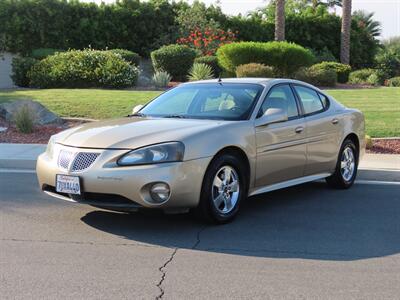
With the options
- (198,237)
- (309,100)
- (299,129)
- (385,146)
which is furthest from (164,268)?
(385,146)

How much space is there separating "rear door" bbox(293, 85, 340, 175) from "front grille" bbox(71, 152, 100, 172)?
2.86m

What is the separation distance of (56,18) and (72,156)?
→ 26642mm

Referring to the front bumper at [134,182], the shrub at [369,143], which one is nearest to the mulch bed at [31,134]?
the shrub at [369,143]

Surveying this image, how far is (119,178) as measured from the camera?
5.93 metres

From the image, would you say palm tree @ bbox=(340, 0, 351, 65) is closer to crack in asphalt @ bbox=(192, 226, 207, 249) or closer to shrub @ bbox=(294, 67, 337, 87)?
shrub @ bbox=(294, 67, 337, 87)

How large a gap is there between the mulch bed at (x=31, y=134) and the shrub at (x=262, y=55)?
32.8ft

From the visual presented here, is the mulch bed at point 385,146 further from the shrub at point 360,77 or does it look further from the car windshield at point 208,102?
the shrub at point 360,77

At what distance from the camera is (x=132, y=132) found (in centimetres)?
643

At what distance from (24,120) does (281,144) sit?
7837mm

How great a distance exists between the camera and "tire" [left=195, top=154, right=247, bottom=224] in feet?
20.6

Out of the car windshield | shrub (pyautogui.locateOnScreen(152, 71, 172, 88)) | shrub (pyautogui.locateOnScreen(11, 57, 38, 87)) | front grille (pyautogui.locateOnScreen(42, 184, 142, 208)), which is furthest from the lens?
shrub (pyautogui.locateOnScreen(11, 57, 38, 87))

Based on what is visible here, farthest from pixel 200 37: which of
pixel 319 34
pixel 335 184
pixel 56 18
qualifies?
pixel 335 184


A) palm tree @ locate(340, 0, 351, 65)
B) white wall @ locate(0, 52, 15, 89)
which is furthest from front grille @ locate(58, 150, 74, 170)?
palm tree @ locate(340, 0, 351, 65)

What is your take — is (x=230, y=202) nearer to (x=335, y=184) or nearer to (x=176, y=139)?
(x=176, y=139)
